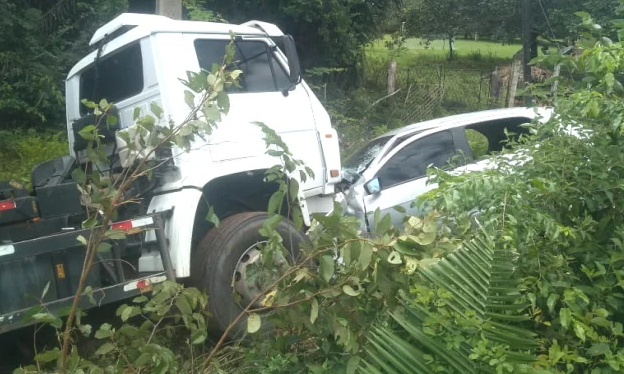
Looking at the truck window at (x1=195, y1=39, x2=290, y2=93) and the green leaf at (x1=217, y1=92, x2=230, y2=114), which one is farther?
the truck window at (x1=195, y1=39, x2=290, y2=93)

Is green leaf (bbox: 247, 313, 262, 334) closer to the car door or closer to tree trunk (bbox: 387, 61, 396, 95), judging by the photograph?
the car door

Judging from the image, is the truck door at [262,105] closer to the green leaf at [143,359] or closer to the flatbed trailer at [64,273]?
Answer: the flatbed trailer at [64,273]

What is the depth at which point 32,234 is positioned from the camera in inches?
191

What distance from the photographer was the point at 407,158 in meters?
7.77

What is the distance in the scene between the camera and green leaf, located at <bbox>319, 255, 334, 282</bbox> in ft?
11.3

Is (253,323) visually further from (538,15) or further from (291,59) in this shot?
(538,15)

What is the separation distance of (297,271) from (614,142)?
1.75 metres

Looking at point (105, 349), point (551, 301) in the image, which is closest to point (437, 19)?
point (105, 349)

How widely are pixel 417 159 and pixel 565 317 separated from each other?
4.83m

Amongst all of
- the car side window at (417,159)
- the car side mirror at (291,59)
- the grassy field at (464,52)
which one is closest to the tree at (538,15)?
the grassy field at (464,52)

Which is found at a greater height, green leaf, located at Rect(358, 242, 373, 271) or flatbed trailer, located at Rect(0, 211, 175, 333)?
green leaf, located at Rect(358, 242, 373, 271)

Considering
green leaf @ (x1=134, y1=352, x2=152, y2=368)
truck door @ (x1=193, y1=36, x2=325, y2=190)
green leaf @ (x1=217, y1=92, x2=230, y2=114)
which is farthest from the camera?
truck door @ (x1=193, y1=36, x2=325, y2=190)

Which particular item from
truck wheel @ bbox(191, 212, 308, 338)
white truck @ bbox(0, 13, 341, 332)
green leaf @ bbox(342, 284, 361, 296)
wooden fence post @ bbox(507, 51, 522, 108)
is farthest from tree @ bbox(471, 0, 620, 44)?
green leaf @ bbox(342, 284, 361, 296)

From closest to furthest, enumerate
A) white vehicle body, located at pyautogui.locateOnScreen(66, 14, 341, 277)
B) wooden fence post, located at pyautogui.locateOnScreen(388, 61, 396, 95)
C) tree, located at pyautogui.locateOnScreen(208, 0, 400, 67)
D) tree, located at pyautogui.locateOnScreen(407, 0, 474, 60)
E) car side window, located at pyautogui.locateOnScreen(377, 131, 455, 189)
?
white vehicle body, located at pyautogui.locateOnScreen(66, 14, 341, 277) → car side window, located at pyautogui.locateOnScreen(377, 131, 455, 189) → tree, located at pyautogui.locateOnScreen(208, 0, 400, 67) → wooden fence post, located at pyautogui.locateOnScreen(388, 61, 396, 95) → tree, located at pyautogui.locateOnScreen(407, 0, 474, 60)
